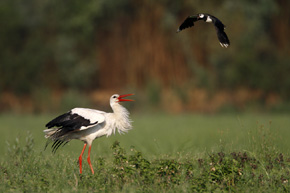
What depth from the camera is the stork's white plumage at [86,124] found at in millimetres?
7309

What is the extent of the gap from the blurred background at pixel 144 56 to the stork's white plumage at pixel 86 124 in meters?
17.8

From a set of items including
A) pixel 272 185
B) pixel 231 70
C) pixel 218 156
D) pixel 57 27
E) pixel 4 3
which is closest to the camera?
pixel 272 185

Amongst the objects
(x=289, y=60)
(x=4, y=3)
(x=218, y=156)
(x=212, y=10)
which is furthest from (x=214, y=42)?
(x=218, y=156)

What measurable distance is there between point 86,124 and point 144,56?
80.0 feet

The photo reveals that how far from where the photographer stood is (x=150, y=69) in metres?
31.3

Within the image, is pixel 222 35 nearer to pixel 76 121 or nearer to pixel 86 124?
pixel 86 124

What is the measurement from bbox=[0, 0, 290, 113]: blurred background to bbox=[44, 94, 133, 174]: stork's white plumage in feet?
58.3

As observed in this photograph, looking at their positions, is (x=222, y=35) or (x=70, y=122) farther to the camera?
(x=70, y=122)

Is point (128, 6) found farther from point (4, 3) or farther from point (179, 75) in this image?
point (4, 3)

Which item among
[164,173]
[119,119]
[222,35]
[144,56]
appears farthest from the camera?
[144,56]

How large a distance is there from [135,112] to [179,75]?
592 centimetres

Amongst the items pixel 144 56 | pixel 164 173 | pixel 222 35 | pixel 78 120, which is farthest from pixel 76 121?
pixel 144 56

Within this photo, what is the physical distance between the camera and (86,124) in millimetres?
7297

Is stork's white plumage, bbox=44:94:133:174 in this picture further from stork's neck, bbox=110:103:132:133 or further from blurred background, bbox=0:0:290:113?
blurred background, bbox=0:0:290:113
